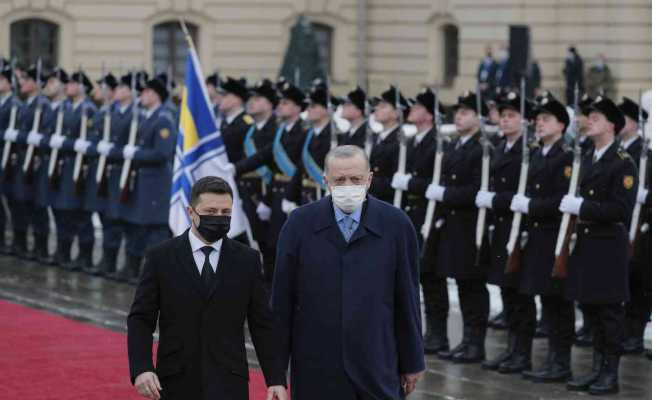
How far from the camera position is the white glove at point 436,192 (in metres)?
12.0

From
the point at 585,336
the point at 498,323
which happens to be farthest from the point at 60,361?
the point at 585,336

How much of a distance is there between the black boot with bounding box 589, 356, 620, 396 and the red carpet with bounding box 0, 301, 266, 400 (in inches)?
76.9

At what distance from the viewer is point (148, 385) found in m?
7.21

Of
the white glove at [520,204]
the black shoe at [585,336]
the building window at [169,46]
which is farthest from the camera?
the building window at [169,46]

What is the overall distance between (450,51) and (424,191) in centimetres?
2301

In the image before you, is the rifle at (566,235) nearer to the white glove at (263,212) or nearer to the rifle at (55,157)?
the white glove at (263,212)

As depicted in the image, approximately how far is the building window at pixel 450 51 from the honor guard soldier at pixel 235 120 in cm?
1973

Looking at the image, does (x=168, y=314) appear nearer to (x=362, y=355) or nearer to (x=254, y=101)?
(x=362, y=355)

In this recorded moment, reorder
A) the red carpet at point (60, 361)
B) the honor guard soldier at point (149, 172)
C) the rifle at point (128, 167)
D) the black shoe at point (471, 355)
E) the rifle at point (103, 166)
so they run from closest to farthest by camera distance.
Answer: the red carpet at point (60, 361), the black shoe at point (471, 355), the honor guard soldier at point (149, 172), the rifle at point (128, 167), the rifle at point (103, 166)

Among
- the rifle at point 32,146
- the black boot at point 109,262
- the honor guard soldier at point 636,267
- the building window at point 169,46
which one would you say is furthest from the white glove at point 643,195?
the building window at point 169,46

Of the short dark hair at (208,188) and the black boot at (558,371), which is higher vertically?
the short dark hair at (208,188)

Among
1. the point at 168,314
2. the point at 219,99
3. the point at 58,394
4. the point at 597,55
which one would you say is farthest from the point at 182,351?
the point at 597,55

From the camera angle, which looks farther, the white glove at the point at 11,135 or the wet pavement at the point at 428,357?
the white glove at the point at 11,135

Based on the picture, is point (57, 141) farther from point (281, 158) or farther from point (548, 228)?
point (548, 228)
